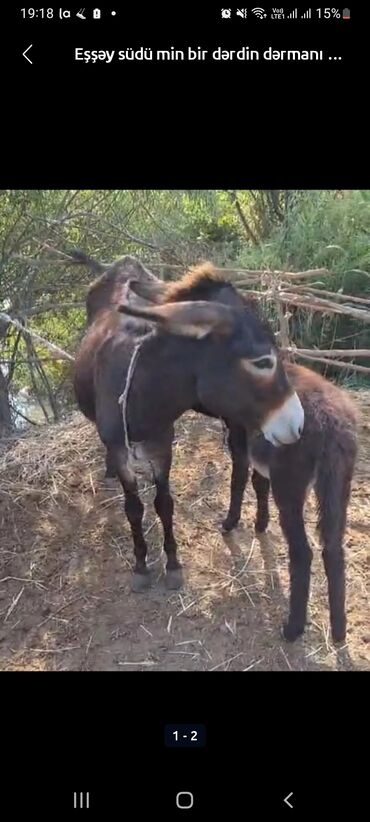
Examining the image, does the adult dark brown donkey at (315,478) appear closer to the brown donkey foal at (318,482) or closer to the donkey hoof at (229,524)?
the brown donkey foal at (318,482)

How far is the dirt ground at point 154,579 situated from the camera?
2.99m

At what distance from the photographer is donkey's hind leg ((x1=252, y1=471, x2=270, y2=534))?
3.59 m

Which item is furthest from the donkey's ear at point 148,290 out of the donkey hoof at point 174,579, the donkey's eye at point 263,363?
the donkey hoof at point 174,579

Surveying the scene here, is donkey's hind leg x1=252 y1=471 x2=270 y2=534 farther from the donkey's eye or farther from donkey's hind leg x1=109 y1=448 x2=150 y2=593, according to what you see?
the donkey's eye

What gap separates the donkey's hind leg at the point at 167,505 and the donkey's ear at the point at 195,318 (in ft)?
2.36

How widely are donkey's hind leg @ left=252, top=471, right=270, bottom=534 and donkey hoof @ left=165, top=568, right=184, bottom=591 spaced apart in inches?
21.5

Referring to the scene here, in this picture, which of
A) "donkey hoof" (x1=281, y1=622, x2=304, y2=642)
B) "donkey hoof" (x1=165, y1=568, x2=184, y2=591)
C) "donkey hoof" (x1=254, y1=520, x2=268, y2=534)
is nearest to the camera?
"donkey hoof" (x1=281, y1=622, x2=304, y2=642)

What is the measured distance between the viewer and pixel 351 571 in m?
3.36
